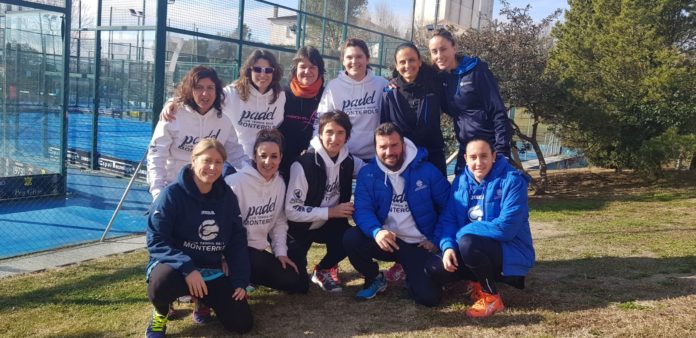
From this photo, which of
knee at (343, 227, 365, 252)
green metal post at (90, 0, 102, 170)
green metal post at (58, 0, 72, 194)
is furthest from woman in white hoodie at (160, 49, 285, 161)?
green metal post at (90, 0, 102, 170)

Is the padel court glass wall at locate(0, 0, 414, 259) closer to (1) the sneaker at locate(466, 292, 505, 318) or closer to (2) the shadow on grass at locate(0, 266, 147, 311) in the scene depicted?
(2) the shadow on grass at locate(0, 266, 147, 311)

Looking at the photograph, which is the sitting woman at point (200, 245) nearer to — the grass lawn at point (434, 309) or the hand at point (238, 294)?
the hand at point (238, 294)

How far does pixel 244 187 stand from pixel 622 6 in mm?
11073

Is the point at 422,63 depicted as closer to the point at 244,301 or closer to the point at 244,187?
the point at 244,187

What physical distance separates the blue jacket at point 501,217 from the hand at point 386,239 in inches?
12.4

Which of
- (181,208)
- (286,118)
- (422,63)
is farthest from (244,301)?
(422,63)

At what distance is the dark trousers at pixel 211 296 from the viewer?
10.4 feet

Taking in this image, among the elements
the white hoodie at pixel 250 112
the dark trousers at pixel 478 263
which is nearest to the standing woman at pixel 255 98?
the white hoodie at pixel 250 112

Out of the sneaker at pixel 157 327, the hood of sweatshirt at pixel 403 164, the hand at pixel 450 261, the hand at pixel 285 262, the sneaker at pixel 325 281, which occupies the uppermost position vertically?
the hood of sweatshirt at pixel 403 164

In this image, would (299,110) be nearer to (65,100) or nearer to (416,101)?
(416,101)

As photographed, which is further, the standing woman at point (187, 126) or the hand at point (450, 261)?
the standing woman at point (187, 126)

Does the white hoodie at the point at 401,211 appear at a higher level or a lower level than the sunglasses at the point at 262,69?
lower

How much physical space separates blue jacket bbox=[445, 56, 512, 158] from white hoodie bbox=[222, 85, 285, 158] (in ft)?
4.38

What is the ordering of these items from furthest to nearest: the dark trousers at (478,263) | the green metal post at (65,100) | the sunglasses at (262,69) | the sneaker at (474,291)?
the green metal post at (65,100) < the sunglasses at (262,69) < the sneaker at (474,291) < the dark trousers at (478,263)
